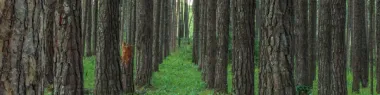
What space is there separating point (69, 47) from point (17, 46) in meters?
3.76

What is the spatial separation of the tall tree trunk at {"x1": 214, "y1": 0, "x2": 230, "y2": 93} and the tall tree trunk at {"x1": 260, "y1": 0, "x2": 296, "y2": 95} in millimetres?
6409

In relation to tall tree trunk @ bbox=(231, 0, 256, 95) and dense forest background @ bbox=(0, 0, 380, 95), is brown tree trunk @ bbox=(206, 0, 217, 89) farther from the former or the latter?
tall tree trunk @ bbox=(231, 0, 256, 95)

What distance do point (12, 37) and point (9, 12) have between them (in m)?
0.15

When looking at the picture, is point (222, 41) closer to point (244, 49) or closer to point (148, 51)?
point (148, 51)

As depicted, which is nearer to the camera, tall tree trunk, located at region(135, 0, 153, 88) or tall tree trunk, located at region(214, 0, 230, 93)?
tall tree trunk, located at region(214, 0, 230, 93)

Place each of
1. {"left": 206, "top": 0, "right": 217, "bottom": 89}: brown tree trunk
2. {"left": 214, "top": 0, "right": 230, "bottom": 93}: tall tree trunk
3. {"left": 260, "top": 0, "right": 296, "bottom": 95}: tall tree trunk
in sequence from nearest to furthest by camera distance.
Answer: {"left": 260, "top": 0, "right": 296, "bottom": 95}: tall tree trunk, {"left": 214, "top": 0, "right": 230, "bottom": 93}: tall tree trunk, {"left": 206, "top": 0, "right": 217, "bottom": 89}: brown tree trunk

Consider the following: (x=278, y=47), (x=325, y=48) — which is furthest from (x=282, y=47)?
(x=325, y=48)

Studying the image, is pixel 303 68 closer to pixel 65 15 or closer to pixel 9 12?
pixel 65 15

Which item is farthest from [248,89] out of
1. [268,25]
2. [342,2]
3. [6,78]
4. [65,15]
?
[6,78]

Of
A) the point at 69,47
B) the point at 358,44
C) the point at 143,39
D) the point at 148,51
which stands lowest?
the point at 148,51

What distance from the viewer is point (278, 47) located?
256 inches

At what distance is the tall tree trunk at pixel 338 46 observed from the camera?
930 cm

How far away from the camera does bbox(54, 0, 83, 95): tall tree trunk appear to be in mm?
6246

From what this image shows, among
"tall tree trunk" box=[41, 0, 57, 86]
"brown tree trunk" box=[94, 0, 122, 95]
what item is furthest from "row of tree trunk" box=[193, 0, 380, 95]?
"tall tree trunk" box=[41, 0, 57, 86]
